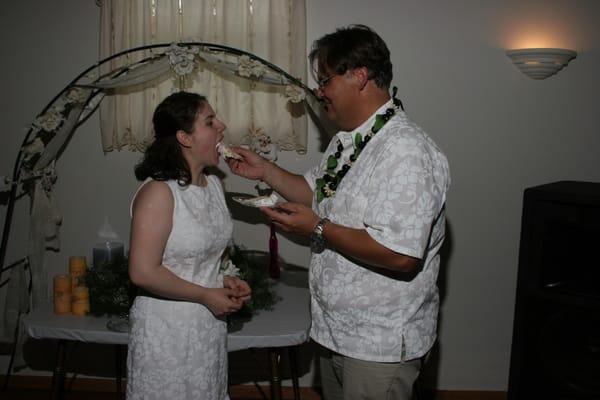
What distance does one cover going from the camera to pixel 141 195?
2.02 meters

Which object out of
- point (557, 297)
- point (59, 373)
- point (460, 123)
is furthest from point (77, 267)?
point (557, 297)

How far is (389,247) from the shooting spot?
1755mm

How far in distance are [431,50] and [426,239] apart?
1.79 metres

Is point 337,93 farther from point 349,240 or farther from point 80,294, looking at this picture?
point 80,294

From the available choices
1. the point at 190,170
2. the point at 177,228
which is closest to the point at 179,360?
the point at 177,228

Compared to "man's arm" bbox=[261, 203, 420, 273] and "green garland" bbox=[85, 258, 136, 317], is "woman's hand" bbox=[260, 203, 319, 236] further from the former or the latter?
"green garland" bbox=[85, 258, 136, 317]

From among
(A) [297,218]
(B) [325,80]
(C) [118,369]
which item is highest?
(B) [325,80]

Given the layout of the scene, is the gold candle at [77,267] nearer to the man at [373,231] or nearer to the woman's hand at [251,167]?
the woman's hand at [251,167]

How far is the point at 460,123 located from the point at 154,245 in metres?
1.96

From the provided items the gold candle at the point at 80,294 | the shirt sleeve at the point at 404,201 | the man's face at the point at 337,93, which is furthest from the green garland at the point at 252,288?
the shirt sleeve at the point at 404,201

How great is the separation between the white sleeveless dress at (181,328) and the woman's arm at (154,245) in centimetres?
5

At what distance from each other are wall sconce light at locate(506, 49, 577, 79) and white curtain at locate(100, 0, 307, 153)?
42.3 inches

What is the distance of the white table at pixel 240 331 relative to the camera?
267 cm

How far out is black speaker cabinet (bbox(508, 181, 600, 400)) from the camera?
2.66 m
